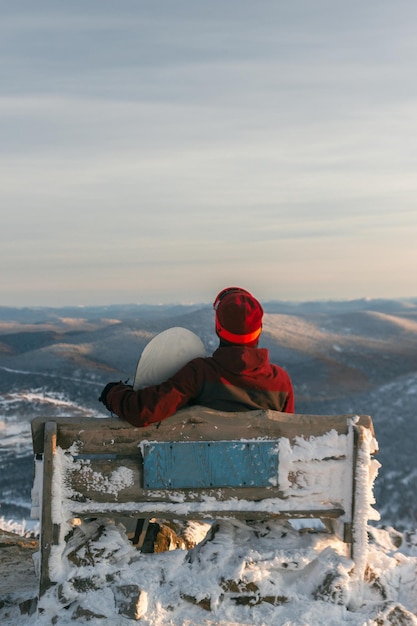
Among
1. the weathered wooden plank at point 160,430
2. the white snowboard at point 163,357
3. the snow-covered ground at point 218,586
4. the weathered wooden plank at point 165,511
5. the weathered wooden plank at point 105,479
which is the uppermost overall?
the white snowboard at point 163,357

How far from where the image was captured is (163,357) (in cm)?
479

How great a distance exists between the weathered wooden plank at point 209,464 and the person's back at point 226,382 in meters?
0.26

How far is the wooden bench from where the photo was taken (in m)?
4.45

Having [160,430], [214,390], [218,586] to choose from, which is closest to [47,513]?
[160,430]

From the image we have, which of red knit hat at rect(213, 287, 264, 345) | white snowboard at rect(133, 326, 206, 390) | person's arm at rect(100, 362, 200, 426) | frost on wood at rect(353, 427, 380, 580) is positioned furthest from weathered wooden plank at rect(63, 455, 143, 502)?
frost on wood at rect(353, 427, 380, 580)

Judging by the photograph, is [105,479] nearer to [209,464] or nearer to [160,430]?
[160,430]

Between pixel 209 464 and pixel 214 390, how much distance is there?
0.52 metres

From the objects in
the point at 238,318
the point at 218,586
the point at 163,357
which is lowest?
the point at 218,586

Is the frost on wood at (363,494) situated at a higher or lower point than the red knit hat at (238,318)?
lower

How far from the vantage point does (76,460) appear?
4.48 meters

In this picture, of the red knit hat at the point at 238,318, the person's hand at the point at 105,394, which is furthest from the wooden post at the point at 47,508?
the red knit hat at the point at 238,318

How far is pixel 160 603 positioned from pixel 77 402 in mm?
31391

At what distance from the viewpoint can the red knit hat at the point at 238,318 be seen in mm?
4797

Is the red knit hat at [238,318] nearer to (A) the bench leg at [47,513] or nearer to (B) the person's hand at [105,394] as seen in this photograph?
(B) the person's hand at [105,394]
